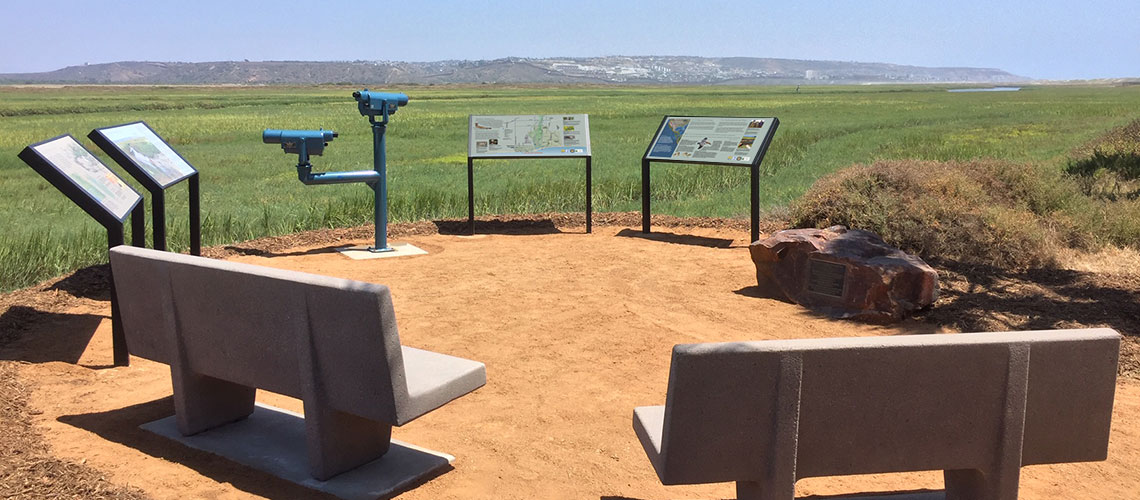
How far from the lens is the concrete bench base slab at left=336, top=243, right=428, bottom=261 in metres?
9.71

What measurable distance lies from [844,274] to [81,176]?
5248mm

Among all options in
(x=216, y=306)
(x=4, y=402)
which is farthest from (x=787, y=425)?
(x=4, y=402)

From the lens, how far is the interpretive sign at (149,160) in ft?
21.2

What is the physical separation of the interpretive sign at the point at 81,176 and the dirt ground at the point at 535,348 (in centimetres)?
98

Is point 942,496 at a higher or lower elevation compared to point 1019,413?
lower

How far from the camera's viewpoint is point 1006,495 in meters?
3.33

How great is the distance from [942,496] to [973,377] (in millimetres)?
939

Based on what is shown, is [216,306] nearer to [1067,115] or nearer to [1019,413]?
[1019,413]

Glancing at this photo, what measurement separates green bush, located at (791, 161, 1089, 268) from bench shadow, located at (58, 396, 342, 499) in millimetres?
6768

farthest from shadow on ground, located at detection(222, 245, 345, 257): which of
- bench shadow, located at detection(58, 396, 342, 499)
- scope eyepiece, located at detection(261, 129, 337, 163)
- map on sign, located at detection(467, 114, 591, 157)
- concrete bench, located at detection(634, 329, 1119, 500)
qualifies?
concrete bench, located at detection(634, 329, 1119, 500)

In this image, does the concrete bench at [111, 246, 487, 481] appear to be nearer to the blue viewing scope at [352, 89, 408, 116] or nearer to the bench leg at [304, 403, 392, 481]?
the bench leg at [304, 403, 392, 481]

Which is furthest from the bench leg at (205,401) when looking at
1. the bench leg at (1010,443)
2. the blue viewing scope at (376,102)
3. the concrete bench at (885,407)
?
the blue viewing scope at (376,102)

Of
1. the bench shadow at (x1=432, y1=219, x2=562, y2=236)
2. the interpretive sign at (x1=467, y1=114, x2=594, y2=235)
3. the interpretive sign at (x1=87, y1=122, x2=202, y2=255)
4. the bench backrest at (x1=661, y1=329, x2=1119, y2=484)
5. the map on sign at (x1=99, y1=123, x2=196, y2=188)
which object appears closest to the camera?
the bench backrest at (x1=661, y1=329, x2=1119, y2=484)

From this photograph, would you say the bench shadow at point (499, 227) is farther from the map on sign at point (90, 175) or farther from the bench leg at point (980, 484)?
the bench leg at point (980, 484)
